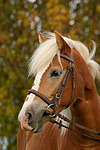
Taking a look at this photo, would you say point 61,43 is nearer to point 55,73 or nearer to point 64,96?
point 55,73

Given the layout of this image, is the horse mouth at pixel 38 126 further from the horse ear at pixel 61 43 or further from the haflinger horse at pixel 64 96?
the horse ear at pixel 61 43

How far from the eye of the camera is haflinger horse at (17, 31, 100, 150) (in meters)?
2.98

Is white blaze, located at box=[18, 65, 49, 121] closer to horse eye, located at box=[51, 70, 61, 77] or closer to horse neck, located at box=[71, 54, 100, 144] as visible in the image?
horse eye, located at box=[51, 70, 61, 77]

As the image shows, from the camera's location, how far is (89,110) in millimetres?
3402

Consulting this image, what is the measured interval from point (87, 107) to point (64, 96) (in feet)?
1.30

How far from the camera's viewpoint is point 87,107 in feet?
11.1

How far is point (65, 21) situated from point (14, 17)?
2.17 metres

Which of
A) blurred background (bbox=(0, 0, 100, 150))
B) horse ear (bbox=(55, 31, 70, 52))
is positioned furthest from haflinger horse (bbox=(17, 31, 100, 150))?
blurred background (bbox=(0, 0, 100, 150))

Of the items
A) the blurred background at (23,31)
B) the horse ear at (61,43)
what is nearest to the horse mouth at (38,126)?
the horse ear at (61,43)

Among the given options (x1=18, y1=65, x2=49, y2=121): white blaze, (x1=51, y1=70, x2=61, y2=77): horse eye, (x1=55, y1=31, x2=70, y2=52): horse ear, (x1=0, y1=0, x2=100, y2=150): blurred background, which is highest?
(x1=55, y1=31, x2=70, y2=52): horse ear

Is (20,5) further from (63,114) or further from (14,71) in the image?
(63,114)

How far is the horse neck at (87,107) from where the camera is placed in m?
3.38

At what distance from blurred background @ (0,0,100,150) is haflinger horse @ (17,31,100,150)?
4147 millimetres

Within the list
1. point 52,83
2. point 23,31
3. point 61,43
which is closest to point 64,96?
point 52,83
